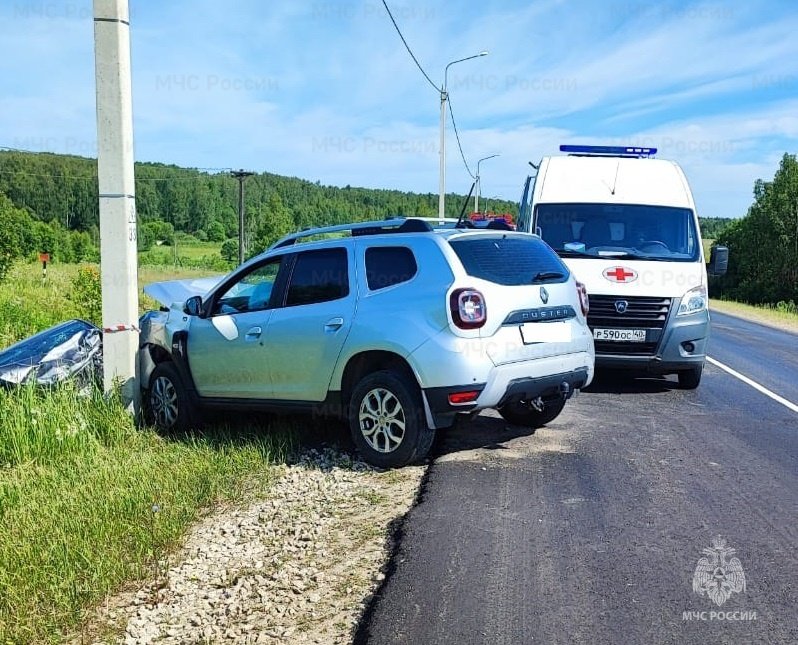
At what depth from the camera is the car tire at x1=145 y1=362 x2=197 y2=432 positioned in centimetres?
759

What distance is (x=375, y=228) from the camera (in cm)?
693

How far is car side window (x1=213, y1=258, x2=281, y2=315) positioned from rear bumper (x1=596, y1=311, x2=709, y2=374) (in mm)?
4027

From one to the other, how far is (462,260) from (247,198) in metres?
97.8

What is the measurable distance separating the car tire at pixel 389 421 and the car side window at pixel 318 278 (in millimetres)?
851

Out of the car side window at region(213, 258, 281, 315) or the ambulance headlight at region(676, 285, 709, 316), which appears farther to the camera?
the ambulance headlight at region(676, 285, 709, 316)

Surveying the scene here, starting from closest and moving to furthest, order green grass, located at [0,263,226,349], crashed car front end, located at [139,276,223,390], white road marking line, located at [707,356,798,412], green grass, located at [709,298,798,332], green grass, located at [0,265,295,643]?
green grass, located at [0,265,295,643]
crashed car front end, located at [139,276,223,390]
white road marking line, located at [707,356,798,412]
green grass, located at [0,263,226,349]
green grass, located at [709,298,798,332]

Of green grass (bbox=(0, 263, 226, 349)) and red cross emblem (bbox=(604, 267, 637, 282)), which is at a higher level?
red cross emblem (bbox=(604, 267, 637, 282))

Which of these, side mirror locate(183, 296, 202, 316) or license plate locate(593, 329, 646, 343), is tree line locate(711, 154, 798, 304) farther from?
side mirror locate(183, 296, 202, 316)

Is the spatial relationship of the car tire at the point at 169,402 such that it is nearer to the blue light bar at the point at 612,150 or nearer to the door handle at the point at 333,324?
the door handle at the point at 333,324

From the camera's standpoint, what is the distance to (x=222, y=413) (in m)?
8.36

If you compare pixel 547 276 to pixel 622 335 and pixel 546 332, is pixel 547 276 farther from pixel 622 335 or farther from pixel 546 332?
pixel 622 335

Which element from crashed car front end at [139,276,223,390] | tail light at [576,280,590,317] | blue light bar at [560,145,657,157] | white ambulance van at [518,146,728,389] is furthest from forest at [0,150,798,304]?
tail light at [576,280,590,317]

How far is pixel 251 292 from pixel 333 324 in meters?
1.25

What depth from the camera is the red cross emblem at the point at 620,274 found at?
9.19 meters
